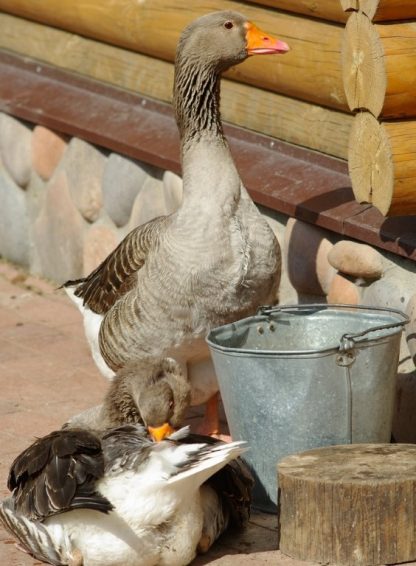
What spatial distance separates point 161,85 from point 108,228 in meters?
0.90

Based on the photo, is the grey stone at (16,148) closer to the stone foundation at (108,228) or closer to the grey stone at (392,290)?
the stone foundation at (108,228)

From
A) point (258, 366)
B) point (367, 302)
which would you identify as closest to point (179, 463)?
point (258, 366)

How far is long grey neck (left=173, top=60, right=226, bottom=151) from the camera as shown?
5523 millimetres

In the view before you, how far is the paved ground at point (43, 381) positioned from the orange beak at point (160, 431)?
448mm

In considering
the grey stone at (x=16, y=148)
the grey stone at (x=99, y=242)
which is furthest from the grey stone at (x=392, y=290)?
the grey stone at (x=16, y=148)

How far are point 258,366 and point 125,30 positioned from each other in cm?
345

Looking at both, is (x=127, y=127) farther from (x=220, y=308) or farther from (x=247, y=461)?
(x=247, y=461)

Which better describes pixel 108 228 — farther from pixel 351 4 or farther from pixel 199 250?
pixel 351 4

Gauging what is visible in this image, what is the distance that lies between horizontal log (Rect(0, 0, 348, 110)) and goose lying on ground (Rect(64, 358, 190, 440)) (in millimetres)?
1781

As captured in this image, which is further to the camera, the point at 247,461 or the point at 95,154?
the point at 95,154

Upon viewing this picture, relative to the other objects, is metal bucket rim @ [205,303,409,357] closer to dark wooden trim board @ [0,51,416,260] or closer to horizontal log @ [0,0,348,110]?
dark wooden trim board @ [0,51,416,260]

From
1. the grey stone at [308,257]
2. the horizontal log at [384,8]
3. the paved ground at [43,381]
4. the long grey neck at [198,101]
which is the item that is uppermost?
the horizontal log at [384,8]

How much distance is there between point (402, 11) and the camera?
4.83 metres

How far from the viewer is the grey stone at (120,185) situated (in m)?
7.39
